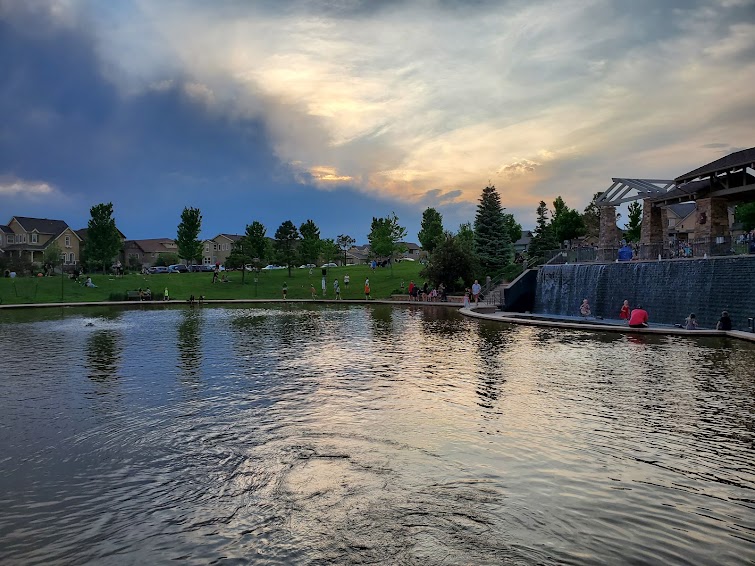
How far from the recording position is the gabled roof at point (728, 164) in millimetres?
32219

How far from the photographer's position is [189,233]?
3369 inches

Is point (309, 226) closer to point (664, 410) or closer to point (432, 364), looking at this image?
point (432, 364)

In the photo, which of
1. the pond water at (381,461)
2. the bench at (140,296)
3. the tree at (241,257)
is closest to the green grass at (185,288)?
the bench at (140,296)

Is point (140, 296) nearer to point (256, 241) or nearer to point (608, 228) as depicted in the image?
Result: point (256, 241)

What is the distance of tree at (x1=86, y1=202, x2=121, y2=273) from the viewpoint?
76438mm

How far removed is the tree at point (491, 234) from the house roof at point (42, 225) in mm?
78843

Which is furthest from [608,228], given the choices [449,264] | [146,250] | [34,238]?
[146,250]

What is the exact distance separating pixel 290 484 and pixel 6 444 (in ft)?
19.8

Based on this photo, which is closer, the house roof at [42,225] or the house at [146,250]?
the house roof at [42,225]

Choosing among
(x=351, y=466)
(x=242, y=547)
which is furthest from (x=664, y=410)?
(x=242, y=547)

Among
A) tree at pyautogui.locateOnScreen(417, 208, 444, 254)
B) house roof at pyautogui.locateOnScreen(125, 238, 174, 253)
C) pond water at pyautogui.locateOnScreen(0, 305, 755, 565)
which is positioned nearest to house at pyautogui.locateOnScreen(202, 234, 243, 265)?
house roof at pyautogui.locateOnScreen(125, 238, 174, 253)

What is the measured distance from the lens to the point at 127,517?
22.3ft

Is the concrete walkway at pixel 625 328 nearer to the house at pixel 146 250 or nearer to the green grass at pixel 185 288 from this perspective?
the green grass at pixel 185 288

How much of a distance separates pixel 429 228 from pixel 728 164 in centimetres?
7446
